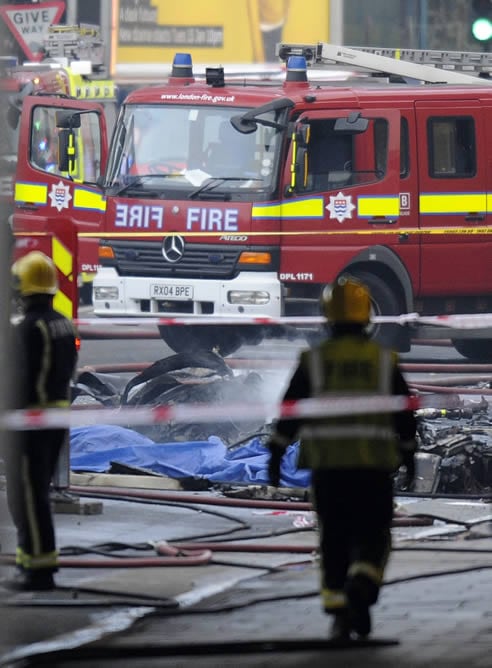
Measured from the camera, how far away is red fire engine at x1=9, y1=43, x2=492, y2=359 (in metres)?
17.1

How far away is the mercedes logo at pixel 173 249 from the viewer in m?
17.4

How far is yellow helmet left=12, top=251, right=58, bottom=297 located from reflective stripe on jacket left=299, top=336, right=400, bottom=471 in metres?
1.56

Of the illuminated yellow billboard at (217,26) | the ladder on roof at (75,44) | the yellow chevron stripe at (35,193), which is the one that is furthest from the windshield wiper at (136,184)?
the illuminated yellow billboard at (217,26)

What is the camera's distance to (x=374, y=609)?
7.70 metres

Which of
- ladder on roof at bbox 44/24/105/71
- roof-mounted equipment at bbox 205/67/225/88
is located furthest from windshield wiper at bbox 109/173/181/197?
ladder on roof at bbox 44/24/105/71

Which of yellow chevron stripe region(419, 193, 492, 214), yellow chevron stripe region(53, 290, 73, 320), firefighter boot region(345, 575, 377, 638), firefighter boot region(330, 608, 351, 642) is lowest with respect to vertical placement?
firefighter boot region(330, 608, 351, 642)

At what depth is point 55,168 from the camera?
20609 millimetres

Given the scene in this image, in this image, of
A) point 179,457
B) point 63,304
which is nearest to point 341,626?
point 63,304

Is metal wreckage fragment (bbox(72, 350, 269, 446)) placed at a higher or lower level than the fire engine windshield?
lower

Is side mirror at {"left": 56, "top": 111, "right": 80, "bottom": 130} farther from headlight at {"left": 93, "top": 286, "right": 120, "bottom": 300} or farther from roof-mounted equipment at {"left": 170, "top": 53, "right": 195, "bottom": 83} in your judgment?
headlight at {"left": 93, "top": 286, "right": 120, "bottom": 300}

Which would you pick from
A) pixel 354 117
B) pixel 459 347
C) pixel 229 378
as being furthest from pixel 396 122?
pixel 229 378

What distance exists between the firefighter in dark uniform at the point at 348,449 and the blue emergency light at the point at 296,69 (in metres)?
11.0

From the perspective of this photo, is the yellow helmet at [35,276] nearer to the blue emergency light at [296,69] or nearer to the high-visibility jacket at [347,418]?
the high-visibility jacket at [347,418]

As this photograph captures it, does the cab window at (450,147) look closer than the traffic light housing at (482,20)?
No
